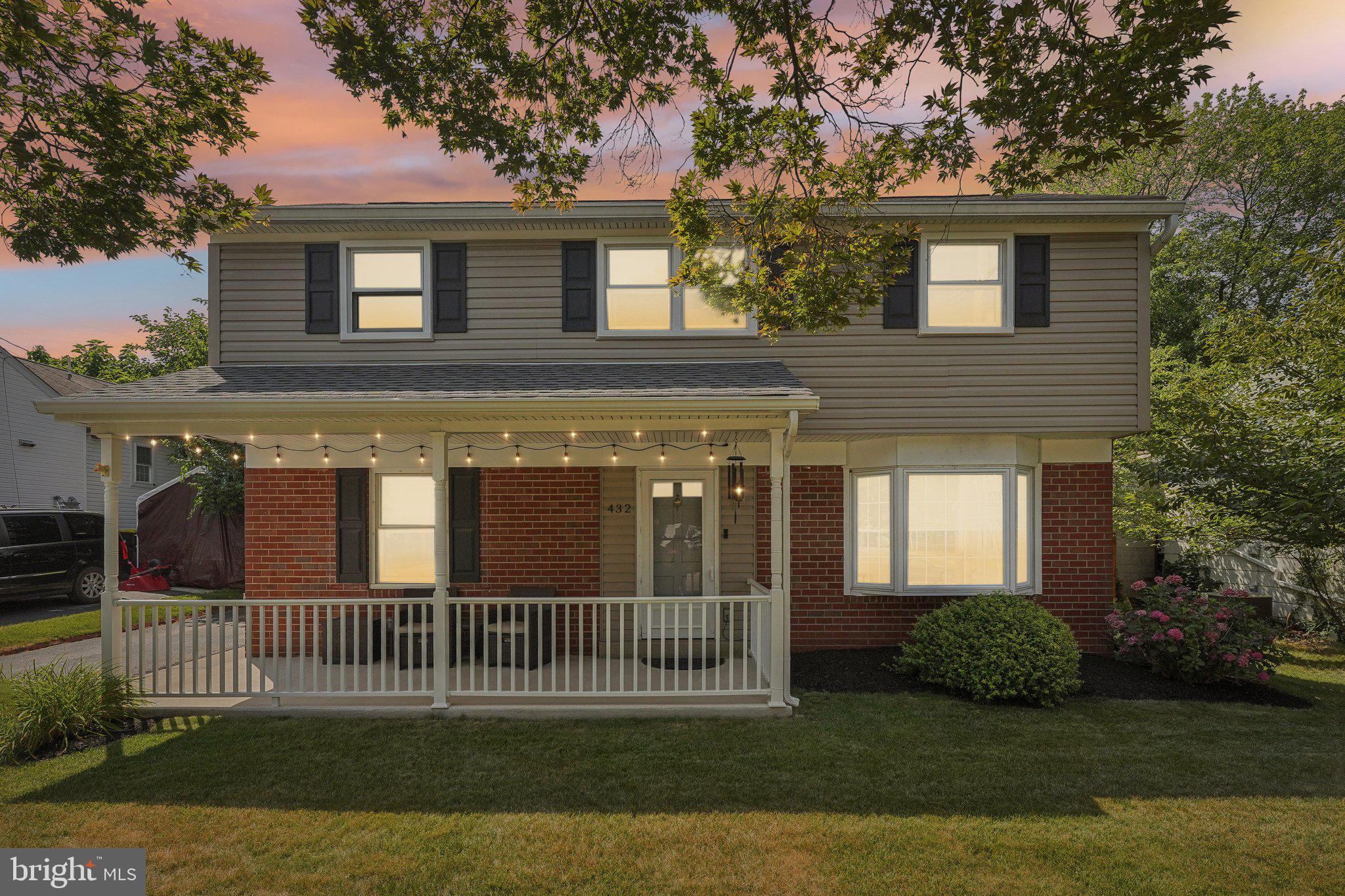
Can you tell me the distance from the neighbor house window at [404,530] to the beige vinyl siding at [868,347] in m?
1.63

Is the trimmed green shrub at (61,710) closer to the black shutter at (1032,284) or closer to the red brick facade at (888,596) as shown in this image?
the red brick facade at (888,596)

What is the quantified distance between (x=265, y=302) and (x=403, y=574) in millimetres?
3920

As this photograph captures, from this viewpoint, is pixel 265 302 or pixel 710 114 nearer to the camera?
pixel 710 114

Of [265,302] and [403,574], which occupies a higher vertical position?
[265,302]

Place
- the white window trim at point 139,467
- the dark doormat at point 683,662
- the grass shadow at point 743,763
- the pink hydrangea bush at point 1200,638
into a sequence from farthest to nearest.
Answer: the white window trim at point 139,467, the dark doormat at point 683,662, the pink hydrangea bush at point 1200,638, the grass shadow at point 743,763

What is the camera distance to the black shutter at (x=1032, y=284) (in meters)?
7.79

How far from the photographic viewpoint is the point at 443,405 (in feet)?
19.2

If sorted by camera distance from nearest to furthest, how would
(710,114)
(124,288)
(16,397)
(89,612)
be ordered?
(710,114)
(89,612)
(124,288)
(16,397)

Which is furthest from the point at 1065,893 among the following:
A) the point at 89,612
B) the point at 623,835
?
the point at 89,612

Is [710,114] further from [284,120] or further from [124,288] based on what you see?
[124,288]

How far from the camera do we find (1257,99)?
1806cm

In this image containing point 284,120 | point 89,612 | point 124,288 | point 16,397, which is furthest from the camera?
point 16,397

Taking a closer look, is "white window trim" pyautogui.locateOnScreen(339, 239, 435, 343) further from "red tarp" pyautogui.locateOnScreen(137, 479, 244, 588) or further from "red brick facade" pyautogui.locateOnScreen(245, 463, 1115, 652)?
"red tarp" pyautogui.locateOnScreen(137, 479, 244, 588)

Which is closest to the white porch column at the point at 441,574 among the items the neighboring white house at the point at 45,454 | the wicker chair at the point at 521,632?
the wicker chair at the point at 521,632
